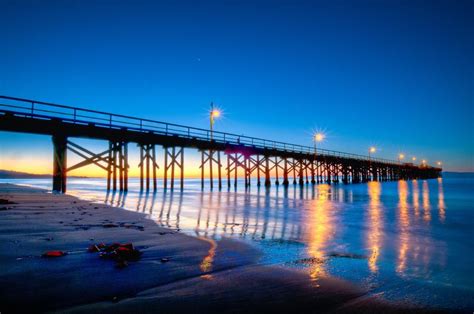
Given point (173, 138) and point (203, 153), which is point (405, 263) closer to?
point (173, 138)

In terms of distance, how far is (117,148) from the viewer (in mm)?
20828

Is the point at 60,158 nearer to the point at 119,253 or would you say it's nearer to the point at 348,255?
the point at 119,253

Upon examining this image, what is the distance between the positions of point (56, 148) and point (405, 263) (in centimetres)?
1889

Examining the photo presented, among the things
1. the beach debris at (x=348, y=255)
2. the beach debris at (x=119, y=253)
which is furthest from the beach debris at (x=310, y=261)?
the beach debris at (x=119, y=253)

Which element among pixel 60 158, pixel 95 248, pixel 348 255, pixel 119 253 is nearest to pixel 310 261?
pixel 348 255

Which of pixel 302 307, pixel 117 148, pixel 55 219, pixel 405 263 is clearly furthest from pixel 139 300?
pixel 117 148

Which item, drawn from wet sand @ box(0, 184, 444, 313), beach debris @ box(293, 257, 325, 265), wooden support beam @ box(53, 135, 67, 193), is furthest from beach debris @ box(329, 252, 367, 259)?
wooden support beam @ box(53, 135, 67, 193)

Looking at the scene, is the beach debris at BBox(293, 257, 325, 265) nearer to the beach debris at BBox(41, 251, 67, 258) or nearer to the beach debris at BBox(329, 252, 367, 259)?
the beach debris at BBox(329, 252, 367, 259)

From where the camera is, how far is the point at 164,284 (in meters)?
2.81

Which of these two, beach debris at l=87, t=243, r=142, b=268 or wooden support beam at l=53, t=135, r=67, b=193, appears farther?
wooden support beam at l=53, t=135, r=67, b=193

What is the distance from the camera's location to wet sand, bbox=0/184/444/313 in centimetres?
232

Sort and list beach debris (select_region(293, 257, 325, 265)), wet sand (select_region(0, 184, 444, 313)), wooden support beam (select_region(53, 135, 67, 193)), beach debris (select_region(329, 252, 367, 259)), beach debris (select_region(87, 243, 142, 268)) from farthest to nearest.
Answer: wooden support beam (select_region(53, 135, 67, 193)), beach debris (select_region(329, 252, 367, 259)), beach debris (select_region(293, 257, 325, 265)), beach debris (select_region(87, 243, 142, 268)), wet sand (select_region(0, 184, 444, 313))

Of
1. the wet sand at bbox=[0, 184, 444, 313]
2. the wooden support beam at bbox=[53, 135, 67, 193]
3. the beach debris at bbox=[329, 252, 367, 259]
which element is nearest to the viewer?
the wet sand at bbox=[0, 184, 444, 313]

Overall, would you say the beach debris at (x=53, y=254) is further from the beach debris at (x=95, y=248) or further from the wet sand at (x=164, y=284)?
the beach debris at (x=95, y=248)
